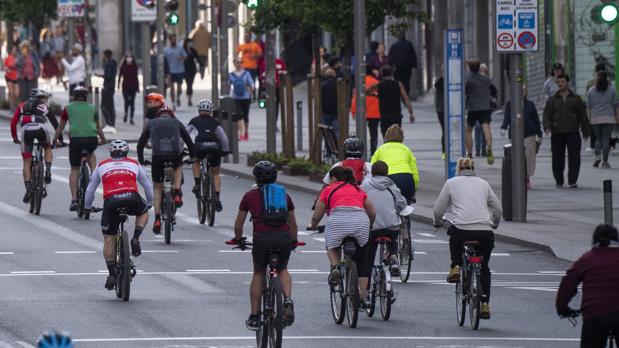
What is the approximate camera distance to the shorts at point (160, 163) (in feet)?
71.6

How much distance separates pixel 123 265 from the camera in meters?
16.7

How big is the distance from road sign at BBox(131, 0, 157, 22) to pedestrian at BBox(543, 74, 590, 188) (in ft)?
40.2

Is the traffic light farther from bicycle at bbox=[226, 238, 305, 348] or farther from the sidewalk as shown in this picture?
bicycle at bbox=[226, 238, 305, 348]

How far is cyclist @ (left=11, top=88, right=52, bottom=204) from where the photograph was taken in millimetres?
24656

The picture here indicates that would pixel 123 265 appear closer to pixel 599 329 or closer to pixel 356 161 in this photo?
pixel 356 161

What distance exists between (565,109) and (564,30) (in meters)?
11.8

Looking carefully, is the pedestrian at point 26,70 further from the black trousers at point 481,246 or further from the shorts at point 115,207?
the black trousers at point 481,246

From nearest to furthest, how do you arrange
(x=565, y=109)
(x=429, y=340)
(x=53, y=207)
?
(x=429, y=340) → (x=53, y=207) → (x=565, y=109)

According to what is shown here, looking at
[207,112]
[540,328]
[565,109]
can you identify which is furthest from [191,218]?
[540,328]

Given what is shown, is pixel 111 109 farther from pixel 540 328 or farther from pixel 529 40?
pixel 540 328

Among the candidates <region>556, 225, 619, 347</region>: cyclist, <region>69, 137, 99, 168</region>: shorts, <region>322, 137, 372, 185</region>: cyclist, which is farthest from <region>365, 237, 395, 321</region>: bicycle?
<region>69, 137, 99, 168</region>: shorts

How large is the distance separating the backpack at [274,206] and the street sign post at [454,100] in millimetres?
12085

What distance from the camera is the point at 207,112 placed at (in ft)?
76.1

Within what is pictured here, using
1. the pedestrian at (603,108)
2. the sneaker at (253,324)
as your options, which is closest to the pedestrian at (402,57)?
the pedestrian at (603,108)
